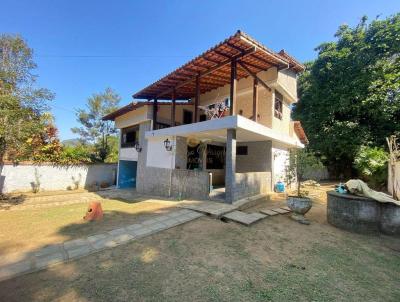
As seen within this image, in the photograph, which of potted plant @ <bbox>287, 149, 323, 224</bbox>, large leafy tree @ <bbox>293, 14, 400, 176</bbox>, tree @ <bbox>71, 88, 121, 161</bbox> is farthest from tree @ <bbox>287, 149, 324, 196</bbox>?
tree @ <bbox>71, 88, 121, 161</bbox>

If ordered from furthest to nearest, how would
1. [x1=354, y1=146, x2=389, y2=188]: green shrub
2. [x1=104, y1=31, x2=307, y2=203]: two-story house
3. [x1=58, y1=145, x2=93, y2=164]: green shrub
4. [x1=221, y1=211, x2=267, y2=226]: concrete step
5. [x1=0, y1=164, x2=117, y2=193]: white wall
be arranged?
[x1=58, y1=145, x2=93, y2=164]: green shrub, [x1=0, y1=164, x2=117, y2=193]: white wall, [x1=354, y1=146, x2=389, y2=188]: green shrub, [x1=104, y1=31, x2=307, y2=203]: two-story house, [x1=221, y1=211, x2=267, y2=226]: concrete step

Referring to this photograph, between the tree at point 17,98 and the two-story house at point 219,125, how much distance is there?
17.5 ft

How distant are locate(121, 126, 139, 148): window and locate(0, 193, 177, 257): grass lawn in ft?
26.3

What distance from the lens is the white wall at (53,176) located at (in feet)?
43.5

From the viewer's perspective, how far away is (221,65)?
9.30 metres

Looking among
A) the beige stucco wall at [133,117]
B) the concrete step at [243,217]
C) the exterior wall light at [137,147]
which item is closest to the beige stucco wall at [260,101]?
the beige stucco wall at [133,117]

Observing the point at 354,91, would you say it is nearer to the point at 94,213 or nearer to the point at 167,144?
the point at 167,144

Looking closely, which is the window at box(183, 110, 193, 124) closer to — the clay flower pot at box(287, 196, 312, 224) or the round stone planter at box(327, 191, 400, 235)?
the clay flower pot at box(287, 196, 312, 224)

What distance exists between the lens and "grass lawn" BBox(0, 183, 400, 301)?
3123mm

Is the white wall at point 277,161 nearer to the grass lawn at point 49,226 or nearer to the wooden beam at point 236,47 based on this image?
the wooden beam at point 236,47

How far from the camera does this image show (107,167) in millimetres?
18719

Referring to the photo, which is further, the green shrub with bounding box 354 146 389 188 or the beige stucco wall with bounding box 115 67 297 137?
the green shrub with bounding box 354 146 389 188

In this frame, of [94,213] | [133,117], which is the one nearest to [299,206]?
[94,213]

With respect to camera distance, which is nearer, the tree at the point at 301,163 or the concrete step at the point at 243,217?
the concrete step at the point at 243,217
